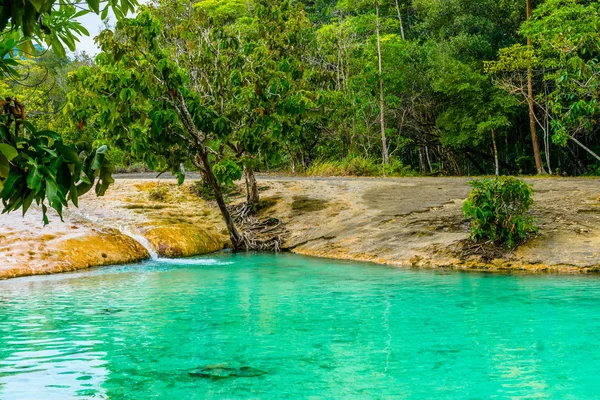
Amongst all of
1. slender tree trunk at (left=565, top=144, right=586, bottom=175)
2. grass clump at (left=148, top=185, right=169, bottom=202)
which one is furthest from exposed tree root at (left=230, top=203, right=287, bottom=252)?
slender tree trunk at (left=565, top=144, right=586, bottom=175)

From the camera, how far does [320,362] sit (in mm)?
4676

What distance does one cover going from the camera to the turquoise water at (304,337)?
13.5ft

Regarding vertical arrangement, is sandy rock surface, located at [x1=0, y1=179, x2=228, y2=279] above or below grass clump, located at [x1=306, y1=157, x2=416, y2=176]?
below

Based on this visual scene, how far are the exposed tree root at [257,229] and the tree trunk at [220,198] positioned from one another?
180 mm

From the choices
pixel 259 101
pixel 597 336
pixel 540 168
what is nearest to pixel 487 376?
pixel 597 336

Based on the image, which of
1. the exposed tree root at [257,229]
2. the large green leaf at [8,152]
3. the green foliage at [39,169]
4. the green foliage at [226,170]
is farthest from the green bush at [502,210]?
the large green leaf at [8,152]

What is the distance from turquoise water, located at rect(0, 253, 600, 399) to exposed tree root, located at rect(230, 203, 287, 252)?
13.1ft

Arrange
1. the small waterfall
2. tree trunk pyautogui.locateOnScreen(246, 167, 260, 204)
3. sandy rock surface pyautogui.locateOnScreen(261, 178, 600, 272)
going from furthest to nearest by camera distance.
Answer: tree trunk pyautogui.locateOnScreen(246, 167, 260, 204), the small waterfall, sandy rock surface pyautogui.locateOnScreen(261, 178, 600, 272)

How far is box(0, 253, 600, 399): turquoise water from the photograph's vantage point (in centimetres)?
412

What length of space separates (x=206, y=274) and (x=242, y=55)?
4572 mm

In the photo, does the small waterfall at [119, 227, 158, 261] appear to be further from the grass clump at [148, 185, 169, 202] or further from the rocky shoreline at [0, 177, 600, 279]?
the grass clump at [148, 185, 169, 202]

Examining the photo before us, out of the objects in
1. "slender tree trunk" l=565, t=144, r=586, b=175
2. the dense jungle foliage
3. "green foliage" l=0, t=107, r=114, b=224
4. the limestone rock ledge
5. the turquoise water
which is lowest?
the turquoise water

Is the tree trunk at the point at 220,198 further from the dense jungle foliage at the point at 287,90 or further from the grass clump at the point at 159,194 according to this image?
the grass clump at the point at 159,194

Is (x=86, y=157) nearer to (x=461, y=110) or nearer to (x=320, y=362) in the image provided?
(x=320, y=362)
